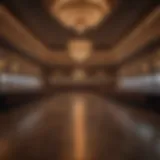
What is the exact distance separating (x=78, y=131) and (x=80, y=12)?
21cm

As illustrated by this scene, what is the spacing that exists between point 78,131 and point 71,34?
0.18 meters

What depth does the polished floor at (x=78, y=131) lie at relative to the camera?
361 millimetres

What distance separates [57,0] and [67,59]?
0.13 m

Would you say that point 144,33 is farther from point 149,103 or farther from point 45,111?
point 45,111

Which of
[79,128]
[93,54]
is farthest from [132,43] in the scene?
[79,128]

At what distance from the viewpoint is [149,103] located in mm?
537

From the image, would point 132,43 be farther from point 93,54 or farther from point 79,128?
point 79,128

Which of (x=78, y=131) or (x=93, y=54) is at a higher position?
(x=93, y=54)

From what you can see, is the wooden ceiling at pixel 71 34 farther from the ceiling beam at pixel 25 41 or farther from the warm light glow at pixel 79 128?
the warm light glow at pixel 79 128

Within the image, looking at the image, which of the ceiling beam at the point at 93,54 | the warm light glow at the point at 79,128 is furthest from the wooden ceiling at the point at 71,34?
the warm light glow at the point at 79,128

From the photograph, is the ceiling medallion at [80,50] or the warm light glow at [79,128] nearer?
the warm light glow at [79,128]

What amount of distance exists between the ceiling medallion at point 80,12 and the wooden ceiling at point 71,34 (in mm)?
16

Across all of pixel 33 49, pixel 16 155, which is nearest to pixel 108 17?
pixel 33 49

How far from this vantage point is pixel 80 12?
43 cm
